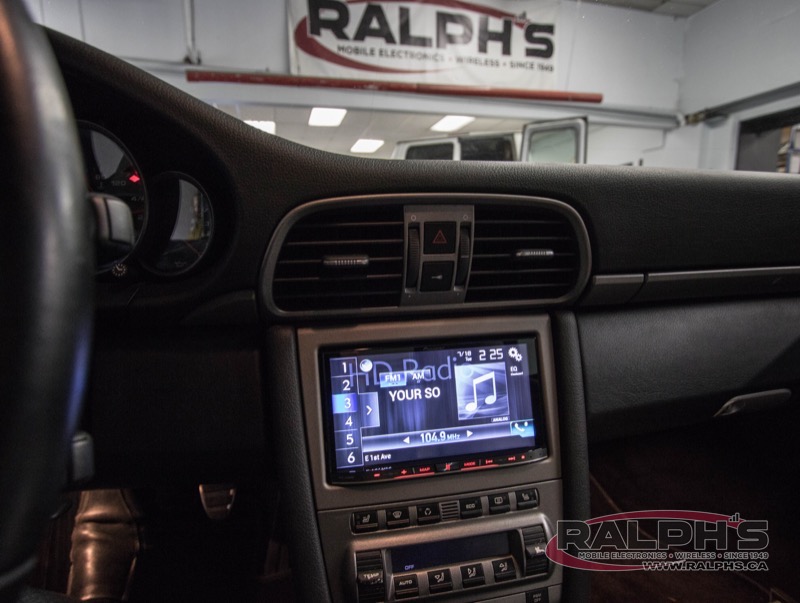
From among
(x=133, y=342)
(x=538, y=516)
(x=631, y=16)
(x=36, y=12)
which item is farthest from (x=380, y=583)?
(x=631, y=16)

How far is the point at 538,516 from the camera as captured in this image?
0.85 meters

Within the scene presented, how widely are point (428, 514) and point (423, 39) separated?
428 cm

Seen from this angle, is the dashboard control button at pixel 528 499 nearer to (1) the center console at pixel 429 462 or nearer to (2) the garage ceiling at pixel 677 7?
(1) the center console at pixel 429 462

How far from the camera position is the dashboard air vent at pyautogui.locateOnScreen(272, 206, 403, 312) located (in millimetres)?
759

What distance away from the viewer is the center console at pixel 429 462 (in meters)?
0.78

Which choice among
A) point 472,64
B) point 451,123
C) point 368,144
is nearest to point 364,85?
point 472,64

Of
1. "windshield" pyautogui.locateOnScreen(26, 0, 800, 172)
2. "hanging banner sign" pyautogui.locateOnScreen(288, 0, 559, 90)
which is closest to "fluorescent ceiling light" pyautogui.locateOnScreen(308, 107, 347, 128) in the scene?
"windshield" pyautogui.locateOnScreen(26, 0, 800, 172)

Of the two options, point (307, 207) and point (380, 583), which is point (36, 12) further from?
point (380, 583)

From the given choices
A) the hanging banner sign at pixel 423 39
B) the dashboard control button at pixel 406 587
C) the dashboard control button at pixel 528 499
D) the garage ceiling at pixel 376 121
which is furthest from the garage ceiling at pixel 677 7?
the dashboard control button at pixel 406 587

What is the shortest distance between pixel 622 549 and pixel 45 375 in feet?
4.15

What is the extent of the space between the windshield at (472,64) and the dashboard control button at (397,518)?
2.79m

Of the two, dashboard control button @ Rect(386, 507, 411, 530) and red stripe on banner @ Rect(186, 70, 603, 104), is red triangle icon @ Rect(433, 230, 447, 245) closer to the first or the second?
dashboard control button @ Rect(386, 507, 411, 530)

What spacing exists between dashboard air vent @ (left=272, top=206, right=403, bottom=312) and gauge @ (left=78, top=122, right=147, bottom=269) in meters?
0.23

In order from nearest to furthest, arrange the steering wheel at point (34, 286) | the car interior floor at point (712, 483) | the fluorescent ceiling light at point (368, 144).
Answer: the steering wheel at point (34, 286) → the car interior floor at point (712, 483) → the fluorescent ceiling light at point (368, 144)
